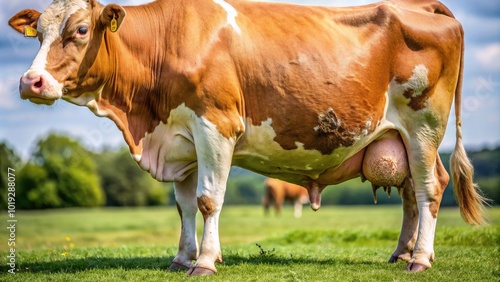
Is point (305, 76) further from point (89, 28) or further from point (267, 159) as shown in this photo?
point (89, 28)

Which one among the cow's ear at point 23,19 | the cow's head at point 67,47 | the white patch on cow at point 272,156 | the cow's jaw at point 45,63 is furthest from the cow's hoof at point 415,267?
the cow's ear at point 23,19

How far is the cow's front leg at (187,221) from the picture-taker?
8.88 meters

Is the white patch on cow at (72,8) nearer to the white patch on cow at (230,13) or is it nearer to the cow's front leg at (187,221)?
the white patch on cow at (230,13)

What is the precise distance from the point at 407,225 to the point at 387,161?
3.57 ft

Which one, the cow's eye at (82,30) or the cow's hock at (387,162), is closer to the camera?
the cow's eye at (82,30)

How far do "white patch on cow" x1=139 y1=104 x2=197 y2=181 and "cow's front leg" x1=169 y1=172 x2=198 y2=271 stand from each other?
0.28 metres

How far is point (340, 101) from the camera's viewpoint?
9000 mm

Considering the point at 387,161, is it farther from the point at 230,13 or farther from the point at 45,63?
the point at 45,63

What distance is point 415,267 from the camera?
866 centimetres

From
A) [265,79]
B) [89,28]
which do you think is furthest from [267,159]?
[89,28]

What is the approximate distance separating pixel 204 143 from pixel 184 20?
171 cm

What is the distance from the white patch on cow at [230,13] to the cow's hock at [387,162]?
2.65 m

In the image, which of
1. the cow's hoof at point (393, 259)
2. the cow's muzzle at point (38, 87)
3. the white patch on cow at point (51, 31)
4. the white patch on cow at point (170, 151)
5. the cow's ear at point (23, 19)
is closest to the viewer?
the cow's muzzle at point (38, 87)

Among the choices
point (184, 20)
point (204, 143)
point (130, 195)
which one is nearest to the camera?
point (204, 143)
